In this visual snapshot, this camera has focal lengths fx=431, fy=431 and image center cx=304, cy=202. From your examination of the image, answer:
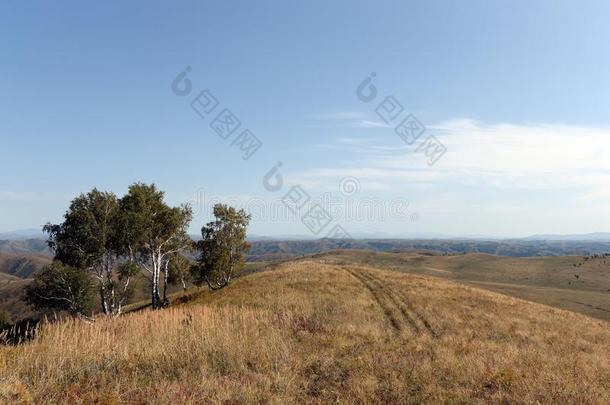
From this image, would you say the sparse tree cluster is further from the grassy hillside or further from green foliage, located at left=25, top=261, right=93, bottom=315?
the grassy hillside

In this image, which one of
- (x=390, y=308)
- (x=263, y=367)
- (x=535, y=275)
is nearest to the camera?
(x=263, y=367)

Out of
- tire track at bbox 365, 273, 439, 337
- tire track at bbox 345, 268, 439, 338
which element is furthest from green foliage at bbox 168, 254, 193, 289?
tire track at bbox 365, 273, 439, 337

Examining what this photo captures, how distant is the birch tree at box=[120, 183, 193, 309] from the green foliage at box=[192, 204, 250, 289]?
20.2 ft

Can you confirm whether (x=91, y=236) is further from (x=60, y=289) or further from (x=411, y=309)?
(x=411, y=309)

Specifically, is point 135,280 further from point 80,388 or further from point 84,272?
point 80,388

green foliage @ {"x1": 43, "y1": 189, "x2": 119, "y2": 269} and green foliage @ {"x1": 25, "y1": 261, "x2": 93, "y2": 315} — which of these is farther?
green foliage @ {"x1": 25, "y1": 261, "x2": 93, "y2": 315}

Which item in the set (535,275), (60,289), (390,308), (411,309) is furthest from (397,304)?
(535,275)

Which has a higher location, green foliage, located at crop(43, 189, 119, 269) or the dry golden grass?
green foliage, located at crop(43, 189, 119, 269)

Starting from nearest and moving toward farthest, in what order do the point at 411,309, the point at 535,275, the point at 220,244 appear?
the point at 411,309 < the point at 220,244 < the point at 535,275

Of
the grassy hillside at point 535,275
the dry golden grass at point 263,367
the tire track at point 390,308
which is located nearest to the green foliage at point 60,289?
the tire track at point 390,308

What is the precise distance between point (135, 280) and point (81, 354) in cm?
4986

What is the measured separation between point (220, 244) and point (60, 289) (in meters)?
18.7

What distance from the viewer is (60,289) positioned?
4778 cm

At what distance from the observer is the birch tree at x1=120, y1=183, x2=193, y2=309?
145 feet
